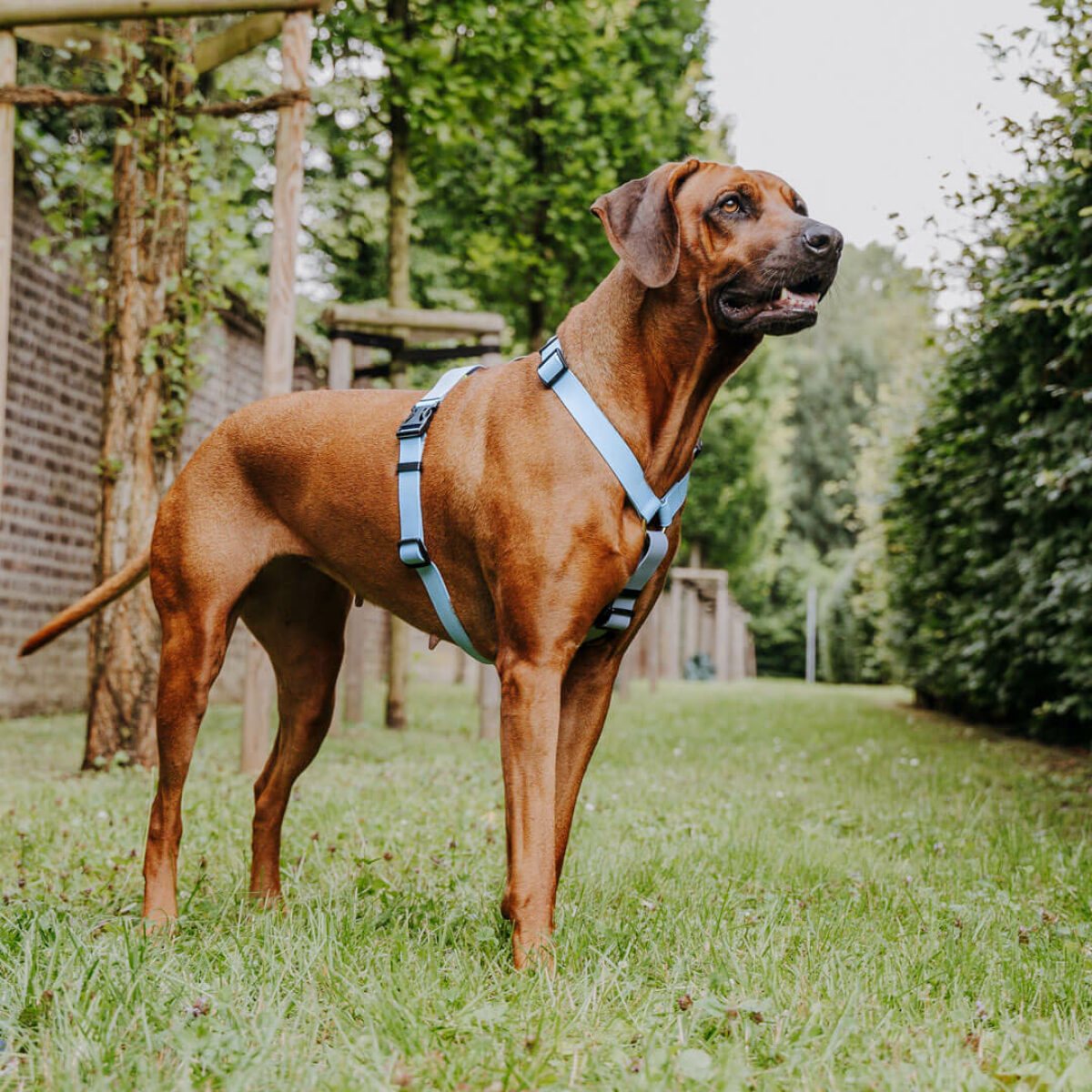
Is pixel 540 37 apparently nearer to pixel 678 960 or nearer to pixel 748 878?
pixel 748 878

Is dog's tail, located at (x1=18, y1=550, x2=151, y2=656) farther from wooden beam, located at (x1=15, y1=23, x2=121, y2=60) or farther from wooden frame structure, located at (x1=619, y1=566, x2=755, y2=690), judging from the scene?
wooden frame structure, located at (x1=619, y1=566, x2=755, y2=690)

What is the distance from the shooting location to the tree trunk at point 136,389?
580 cm

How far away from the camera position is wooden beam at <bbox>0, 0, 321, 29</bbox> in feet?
16.2

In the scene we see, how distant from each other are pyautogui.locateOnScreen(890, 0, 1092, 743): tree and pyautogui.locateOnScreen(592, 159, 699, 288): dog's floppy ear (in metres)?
2.73

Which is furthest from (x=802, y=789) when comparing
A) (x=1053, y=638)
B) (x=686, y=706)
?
(x=686, y=706)

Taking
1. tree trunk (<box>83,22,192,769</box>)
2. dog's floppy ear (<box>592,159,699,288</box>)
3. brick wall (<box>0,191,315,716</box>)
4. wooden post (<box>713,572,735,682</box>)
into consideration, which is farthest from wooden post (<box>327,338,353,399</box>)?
wooden post (<box>713,572,735,682</box>)

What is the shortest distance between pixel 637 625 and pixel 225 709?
832cm

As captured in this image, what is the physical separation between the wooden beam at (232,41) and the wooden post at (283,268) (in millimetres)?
469

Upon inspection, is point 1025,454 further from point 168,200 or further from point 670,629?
point 670,629

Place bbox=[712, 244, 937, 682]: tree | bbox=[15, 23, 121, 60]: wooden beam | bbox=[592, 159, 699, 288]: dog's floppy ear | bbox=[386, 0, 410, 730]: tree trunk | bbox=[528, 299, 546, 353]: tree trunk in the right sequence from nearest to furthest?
1. bbox=[592, 159, 699, 288]: dog's floppy ear
2. bbox=[15, 23, 121, 60]: wooden beam
3. bbox=[386, 0, 410, 730]: tree trunk
4. bbox=[528, 299, 546, 353]: tree trunk
5. bbox=[712, 244, 937, 682]: tree

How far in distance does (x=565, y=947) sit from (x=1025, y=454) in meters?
5.58

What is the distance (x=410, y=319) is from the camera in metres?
7.73

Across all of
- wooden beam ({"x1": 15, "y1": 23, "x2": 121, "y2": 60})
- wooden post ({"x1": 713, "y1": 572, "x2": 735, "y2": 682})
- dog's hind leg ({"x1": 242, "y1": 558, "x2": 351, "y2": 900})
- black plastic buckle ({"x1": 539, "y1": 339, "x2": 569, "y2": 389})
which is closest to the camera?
black plastic buckle ({"x1": 539, "y1": 339, "x2": 569, "y2": 389})

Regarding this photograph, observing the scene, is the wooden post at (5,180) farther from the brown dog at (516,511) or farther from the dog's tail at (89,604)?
the brown dog at (516,511)
